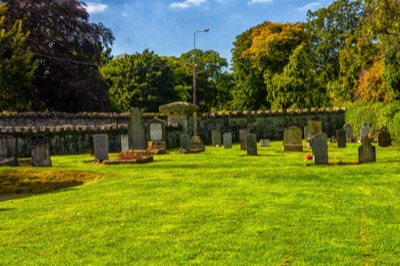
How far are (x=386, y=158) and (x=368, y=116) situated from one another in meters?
9.95

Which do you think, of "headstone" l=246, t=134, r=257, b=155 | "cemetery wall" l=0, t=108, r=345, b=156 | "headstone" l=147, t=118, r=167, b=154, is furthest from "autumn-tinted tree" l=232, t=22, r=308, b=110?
"headstone" l=246, t=134, r=257, b=155

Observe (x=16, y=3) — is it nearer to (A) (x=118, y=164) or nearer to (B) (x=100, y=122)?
(B) (x=100, y=122)

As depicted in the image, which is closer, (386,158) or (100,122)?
(386,158)

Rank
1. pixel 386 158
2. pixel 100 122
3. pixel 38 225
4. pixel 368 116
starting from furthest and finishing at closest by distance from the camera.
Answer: pixel 100 122
pixel 368 116
pixel 386 158
pixel 38 225

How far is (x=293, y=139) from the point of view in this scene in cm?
1977

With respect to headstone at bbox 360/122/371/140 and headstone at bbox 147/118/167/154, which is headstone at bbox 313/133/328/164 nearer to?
headstone at bbox 147/118/167/154

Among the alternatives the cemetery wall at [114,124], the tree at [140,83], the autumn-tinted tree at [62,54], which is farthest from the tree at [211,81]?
the cemetery wall at [114,124]

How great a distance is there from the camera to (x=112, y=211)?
8.01m

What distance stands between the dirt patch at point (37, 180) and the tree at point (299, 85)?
104ft

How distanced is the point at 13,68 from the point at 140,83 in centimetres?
2563

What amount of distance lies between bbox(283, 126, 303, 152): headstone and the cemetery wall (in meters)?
9.71

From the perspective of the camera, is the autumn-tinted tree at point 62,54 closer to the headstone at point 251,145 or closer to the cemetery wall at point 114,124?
the cemetery wall at point 114,124

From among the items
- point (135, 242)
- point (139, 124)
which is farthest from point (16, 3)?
point (135, 242)

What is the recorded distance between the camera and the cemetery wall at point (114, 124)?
22891mm
